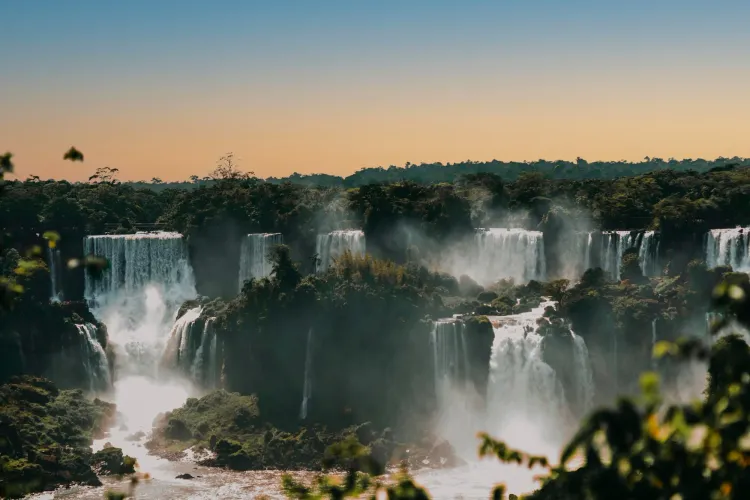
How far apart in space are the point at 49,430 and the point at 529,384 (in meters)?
22.2

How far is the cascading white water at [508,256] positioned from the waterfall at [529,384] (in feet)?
40.9

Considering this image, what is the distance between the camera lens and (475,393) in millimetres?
52875

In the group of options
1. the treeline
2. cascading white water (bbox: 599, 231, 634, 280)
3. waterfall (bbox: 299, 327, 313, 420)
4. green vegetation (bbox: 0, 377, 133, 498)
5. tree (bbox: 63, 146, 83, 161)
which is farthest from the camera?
the treeline

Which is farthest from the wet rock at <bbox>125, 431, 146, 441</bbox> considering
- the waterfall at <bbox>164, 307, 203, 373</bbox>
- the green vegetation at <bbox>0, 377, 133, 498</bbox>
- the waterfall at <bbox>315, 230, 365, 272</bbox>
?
the waterfall at <bbox>315, 230, 365, 272</bbox>

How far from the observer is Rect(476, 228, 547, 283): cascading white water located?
6488 centimetres

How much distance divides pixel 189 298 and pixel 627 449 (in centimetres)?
6461

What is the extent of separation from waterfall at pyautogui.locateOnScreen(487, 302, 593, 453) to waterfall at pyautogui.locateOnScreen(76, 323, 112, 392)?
70.5ft

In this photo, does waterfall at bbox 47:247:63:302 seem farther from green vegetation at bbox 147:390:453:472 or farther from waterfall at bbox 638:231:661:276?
waterfall at bbox 638:231:661:276

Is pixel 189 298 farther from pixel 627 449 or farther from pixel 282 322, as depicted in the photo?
pixel 627 449

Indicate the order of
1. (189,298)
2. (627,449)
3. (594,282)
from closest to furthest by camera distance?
(627,449) < (594,282) < (189,298)

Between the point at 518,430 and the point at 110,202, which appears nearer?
the point at 518,430

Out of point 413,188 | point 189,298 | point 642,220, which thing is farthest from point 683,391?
point 189,298

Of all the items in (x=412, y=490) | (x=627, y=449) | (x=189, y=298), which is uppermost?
(x=627, y=449)

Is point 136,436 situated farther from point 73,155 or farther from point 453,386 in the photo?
point 73,155
